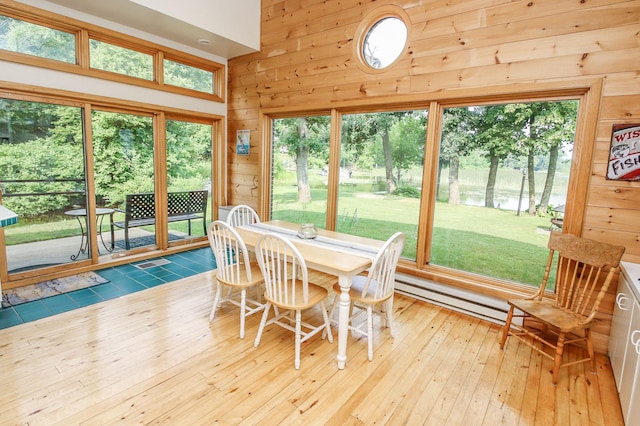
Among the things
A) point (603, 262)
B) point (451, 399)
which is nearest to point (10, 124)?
point (451, 399)

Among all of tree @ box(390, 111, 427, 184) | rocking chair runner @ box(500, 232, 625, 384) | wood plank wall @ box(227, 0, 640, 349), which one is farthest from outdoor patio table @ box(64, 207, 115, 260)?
rocking chair runner @ box(500, 232, 625, 384)

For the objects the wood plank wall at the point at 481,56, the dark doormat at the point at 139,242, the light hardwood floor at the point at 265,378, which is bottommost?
the light hardwood floor at the point at 265,378

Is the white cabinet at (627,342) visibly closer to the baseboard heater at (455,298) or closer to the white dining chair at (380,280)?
the baseboard heater at (455,298)

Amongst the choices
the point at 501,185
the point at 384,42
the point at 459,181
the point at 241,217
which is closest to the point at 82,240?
the point at 241,217

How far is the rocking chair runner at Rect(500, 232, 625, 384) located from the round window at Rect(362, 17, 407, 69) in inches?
93.1

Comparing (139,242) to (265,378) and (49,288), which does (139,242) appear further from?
(265,378)

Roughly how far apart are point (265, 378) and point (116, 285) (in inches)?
92.0

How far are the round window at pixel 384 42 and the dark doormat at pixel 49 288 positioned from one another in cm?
391

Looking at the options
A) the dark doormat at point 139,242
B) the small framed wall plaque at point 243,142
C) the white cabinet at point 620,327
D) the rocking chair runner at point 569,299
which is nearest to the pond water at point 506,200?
the rocking chair runner at point 569,299

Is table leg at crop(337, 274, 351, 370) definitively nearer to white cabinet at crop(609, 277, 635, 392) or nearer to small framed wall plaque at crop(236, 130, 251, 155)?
white cabinet at crop(609, 277, 635, 392)

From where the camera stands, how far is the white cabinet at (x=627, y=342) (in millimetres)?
1696

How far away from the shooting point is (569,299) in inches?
99.3

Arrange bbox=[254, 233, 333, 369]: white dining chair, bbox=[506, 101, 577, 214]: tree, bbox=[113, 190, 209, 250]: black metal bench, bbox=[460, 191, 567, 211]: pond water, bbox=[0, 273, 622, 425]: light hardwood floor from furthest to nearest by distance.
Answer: bbox=[113, 190, 209, 250]: black metal bench → bbox=[460, 191, 567, 211]: pond water → bbox=[506, 101, 577, 214]: tree → bbox=[254, 233, 333, 369]: white dining chair → bbox=[0, 273, 622, 425]: light hardwood floor

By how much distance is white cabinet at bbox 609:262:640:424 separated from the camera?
170 cm
